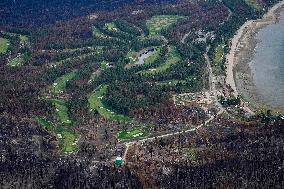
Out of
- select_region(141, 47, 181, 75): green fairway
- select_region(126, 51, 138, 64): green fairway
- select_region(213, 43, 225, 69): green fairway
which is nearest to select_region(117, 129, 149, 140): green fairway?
select_region(141, 47, 181, 75): green fairway

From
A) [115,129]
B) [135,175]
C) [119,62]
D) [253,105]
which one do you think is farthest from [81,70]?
[135,175]

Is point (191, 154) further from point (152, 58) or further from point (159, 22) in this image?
point (159, 22)

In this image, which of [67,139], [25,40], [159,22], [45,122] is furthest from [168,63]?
[67,139]

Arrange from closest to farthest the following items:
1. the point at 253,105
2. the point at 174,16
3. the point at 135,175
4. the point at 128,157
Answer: the point at 135,175 < the point at 128,157 < the point at 253,105 < the point at 174,16

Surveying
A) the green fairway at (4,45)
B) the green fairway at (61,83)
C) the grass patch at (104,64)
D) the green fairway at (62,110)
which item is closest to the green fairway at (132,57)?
the grass patch at (104,64)

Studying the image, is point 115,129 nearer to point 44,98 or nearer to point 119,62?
point 44,98

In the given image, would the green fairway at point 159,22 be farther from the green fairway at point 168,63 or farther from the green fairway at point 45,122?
the green fairway at point 45,122
